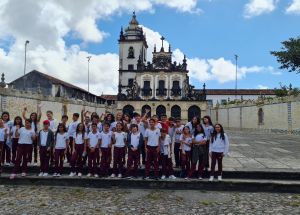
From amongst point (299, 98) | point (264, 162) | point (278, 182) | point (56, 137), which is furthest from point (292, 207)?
point (299, 98)

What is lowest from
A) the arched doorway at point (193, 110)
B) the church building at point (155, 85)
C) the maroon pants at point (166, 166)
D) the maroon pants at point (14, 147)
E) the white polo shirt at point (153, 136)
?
the maroon pants at point (166, 166)

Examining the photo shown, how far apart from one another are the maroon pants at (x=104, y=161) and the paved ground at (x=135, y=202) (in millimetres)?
668

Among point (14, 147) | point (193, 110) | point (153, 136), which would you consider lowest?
point (14, 147)

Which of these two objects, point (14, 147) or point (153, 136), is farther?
point (14, 147)

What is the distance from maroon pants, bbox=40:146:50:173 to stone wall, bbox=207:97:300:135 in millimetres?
19909

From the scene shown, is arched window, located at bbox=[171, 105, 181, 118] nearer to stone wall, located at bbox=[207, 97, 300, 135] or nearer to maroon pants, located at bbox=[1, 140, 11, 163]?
stone wall, located at bbox=[207, 97, 300, 135]

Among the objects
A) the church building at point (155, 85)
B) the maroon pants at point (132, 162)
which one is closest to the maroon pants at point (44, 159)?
the maroon pants at point (132, 162)

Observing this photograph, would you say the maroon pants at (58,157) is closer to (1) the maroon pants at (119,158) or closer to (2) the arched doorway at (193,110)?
(1) the maroon pants at (119,158)

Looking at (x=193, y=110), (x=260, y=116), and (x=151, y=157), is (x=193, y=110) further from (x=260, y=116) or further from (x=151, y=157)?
(x=151, y=157)

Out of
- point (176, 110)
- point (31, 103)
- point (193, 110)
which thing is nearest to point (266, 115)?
point (31, 103)

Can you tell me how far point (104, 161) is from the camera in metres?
7.96

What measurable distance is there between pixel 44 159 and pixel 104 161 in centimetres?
145

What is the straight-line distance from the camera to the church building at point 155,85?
48.6 m

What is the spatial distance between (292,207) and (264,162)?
359cm
